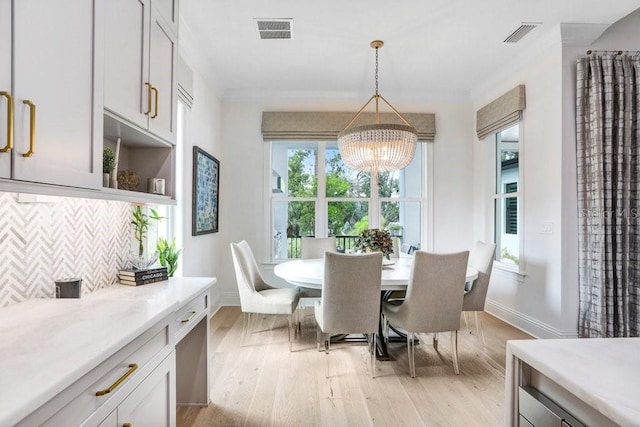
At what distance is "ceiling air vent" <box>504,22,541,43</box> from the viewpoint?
3.05 metres

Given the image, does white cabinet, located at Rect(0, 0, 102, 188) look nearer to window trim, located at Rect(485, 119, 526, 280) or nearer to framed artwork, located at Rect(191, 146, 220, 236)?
framed artwork, located at Rect(191, 146, 220, 236)

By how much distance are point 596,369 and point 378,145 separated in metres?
2.70

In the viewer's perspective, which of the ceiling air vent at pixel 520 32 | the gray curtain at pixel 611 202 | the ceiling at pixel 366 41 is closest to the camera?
the ceiling at pixel 366 41

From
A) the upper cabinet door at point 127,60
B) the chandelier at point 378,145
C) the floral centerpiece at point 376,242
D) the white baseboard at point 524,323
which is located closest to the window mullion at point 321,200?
the chandelier at point 378,145

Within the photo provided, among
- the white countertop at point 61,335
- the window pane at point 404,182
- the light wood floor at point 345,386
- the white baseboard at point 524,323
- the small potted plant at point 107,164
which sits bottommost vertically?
the light wood floor at point 345,386

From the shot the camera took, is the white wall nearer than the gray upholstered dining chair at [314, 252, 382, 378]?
No

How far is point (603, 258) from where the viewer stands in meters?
2.93

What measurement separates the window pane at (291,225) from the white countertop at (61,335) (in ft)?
9.73

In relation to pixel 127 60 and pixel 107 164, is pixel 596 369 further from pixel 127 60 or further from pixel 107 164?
Answer: pixel 127 60

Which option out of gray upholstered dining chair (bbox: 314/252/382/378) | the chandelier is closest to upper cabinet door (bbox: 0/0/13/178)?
gray upholstered dining chair (bbox: 314/252/382/378)

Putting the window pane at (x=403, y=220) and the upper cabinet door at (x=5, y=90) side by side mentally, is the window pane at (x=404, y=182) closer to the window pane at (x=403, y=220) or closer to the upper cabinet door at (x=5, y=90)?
the window pane at (x=403, y=220)

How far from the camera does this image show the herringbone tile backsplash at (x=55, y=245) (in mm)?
1396

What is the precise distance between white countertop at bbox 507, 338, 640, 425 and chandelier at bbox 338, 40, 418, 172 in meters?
2.52

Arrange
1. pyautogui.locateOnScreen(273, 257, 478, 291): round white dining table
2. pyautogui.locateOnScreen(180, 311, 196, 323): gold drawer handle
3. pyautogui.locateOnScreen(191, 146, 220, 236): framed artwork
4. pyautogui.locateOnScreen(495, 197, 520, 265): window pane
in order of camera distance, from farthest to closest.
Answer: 1. pyautogui.locateOnScreen(495, 197, 520, 265): window pane
2. pyautogui.locateOnScreen(191, 146, 220, 236): framed artwork
3. pyautogui.locateOnScreen(273, 257, 478, 291): round white dining table
4. pyautogui.locateOnScreen(180, 311, 196, 323): gold drawer handle
